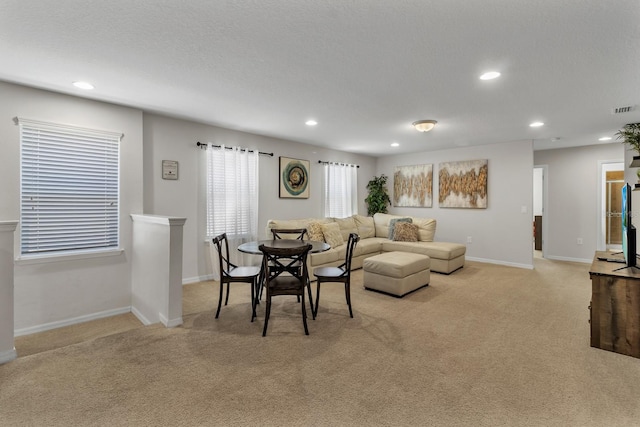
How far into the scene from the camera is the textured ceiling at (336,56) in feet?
6.27

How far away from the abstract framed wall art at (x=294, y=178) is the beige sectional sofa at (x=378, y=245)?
0.68m

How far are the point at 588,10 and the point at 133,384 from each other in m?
3.73

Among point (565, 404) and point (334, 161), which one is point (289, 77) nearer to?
point (565, 404)

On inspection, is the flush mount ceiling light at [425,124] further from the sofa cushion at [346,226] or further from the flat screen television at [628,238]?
the sofa cushion at [346,226]

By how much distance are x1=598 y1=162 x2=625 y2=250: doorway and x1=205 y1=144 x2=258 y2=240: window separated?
6.72 m

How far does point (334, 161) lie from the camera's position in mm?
6914

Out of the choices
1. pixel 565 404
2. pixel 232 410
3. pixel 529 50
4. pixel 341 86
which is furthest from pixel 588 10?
pixel 232 410

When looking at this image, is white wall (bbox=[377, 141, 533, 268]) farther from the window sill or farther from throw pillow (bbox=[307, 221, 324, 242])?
the window sill

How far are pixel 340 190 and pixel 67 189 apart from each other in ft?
16.0

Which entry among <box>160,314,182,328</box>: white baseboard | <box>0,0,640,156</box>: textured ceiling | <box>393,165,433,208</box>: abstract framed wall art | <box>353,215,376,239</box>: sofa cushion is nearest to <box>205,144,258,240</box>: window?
<box>0,0,640,156</box>: textured ceiling

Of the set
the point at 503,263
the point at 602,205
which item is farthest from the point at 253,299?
the point at 602,205

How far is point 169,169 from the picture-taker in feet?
14.3

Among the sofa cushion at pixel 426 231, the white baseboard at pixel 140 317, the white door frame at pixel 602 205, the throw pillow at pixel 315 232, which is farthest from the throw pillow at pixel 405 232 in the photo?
the white baseboard at pixel 140 317

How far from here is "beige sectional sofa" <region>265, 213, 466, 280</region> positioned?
16.2ft
